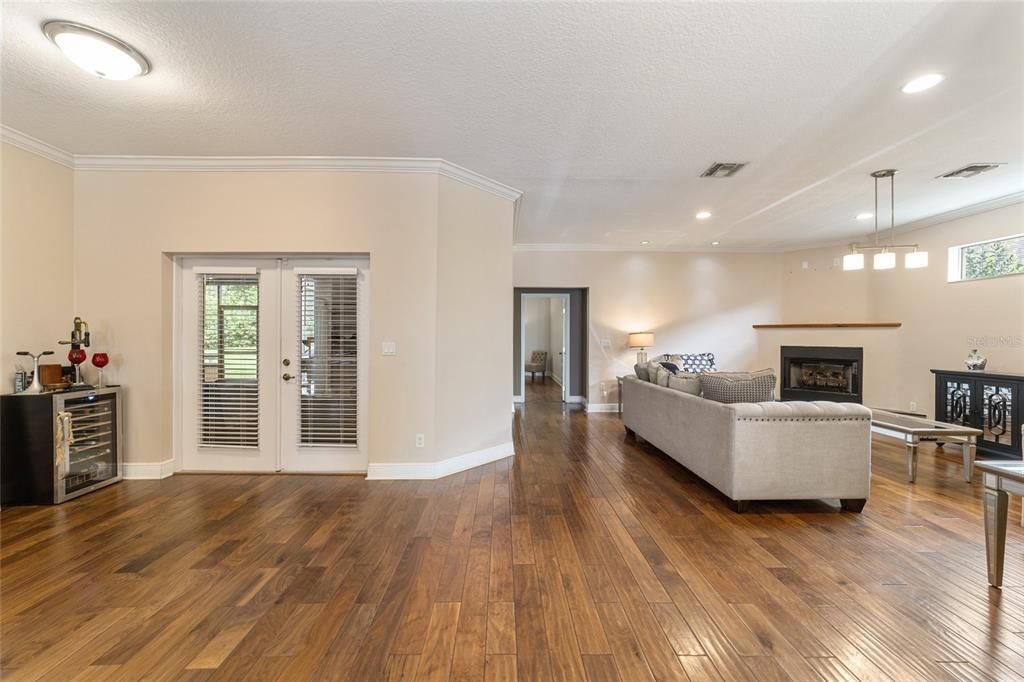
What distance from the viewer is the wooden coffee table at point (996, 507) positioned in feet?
6.80

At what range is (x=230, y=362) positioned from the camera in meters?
4.04

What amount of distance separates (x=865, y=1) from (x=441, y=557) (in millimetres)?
3454

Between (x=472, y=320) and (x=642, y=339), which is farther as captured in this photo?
(x=642, y=339)

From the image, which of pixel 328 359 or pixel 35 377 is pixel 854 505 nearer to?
pixel 328 359

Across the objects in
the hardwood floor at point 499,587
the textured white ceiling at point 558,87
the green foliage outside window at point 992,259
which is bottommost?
the hardwood floor at point 499,587

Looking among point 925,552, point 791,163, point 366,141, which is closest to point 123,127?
point 366,141

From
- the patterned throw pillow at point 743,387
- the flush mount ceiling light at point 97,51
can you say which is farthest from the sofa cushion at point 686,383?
the flush mount ceiling light at point 97,51

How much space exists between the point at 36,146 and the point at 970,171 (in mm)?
7987

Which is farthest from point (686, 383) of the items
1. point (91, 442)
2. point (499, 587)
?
point (91, 442)

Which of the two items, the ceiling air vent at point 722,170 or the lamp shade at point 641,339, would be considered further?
the lamp shade at point 641,339

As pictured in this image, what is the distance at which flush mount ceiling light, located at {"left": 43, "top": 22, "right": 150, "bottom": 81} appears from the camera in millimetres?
2232

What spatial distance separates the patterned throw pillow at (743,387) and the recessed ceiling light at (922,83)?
200cm

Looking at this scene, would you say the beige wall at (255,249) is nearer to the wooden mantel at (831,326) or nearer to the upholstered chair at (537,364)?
the wooden mantel at (831,326)

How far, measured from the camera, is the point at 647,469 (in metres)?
4.23
